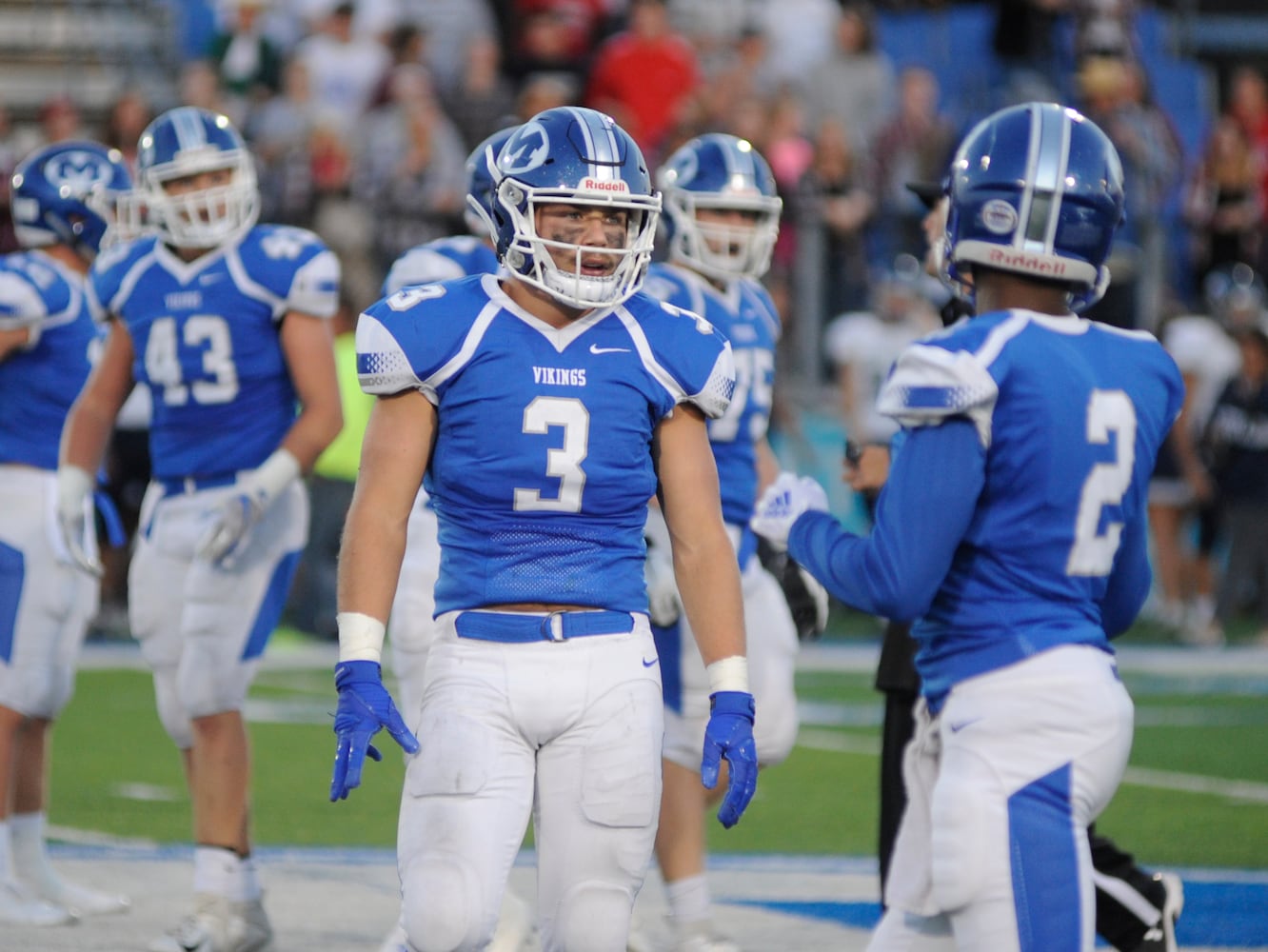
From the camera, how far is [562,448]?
3775 millimetres

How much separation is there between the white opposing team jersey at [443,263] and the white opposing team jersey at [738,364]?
1.55 ft

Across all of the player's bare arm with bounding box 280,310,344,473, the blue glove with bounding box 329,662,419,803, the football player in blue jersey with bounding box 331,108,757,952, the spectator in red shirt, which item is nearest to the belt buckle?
the football player in blue jersey with bounding box 331,108,757,952

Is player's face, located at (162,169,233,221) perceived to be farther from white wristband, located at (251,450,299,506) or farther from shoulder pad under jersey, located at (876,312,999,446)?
shoulder pad under jersey, located at (876,312,999,446)

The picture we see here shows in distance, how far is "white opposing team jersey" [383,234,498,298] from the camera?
18.8 feet

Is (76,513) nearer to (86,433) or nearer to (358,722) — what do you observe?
(86,433)

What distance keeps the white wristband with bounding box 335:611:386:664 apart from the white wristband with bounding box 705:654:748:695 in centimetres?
63

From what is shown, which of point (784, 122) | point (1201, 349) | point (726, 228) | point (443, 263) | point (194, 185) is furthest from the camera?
point (1201, 349)

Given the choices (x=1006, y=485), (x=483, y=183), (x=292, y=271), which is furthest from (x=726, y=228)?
(x=1006, y=485)

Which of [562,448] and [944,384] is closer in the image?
[944,384]

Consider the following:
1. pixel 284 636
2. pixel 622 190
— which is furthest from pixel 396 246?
pixel 622 190

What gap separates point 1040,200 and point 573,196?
2.86 ft

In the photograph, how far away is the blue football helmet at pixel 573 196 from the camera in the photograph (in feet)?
12.5

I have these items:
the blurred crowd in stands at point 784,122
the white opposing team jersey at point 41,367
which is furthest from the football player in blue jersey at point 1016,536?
the blurred crowd in stands at point 784,122

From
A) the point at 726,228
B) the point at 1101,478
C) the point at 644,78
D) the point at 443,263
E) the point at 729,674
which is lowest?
the point at 729,674
